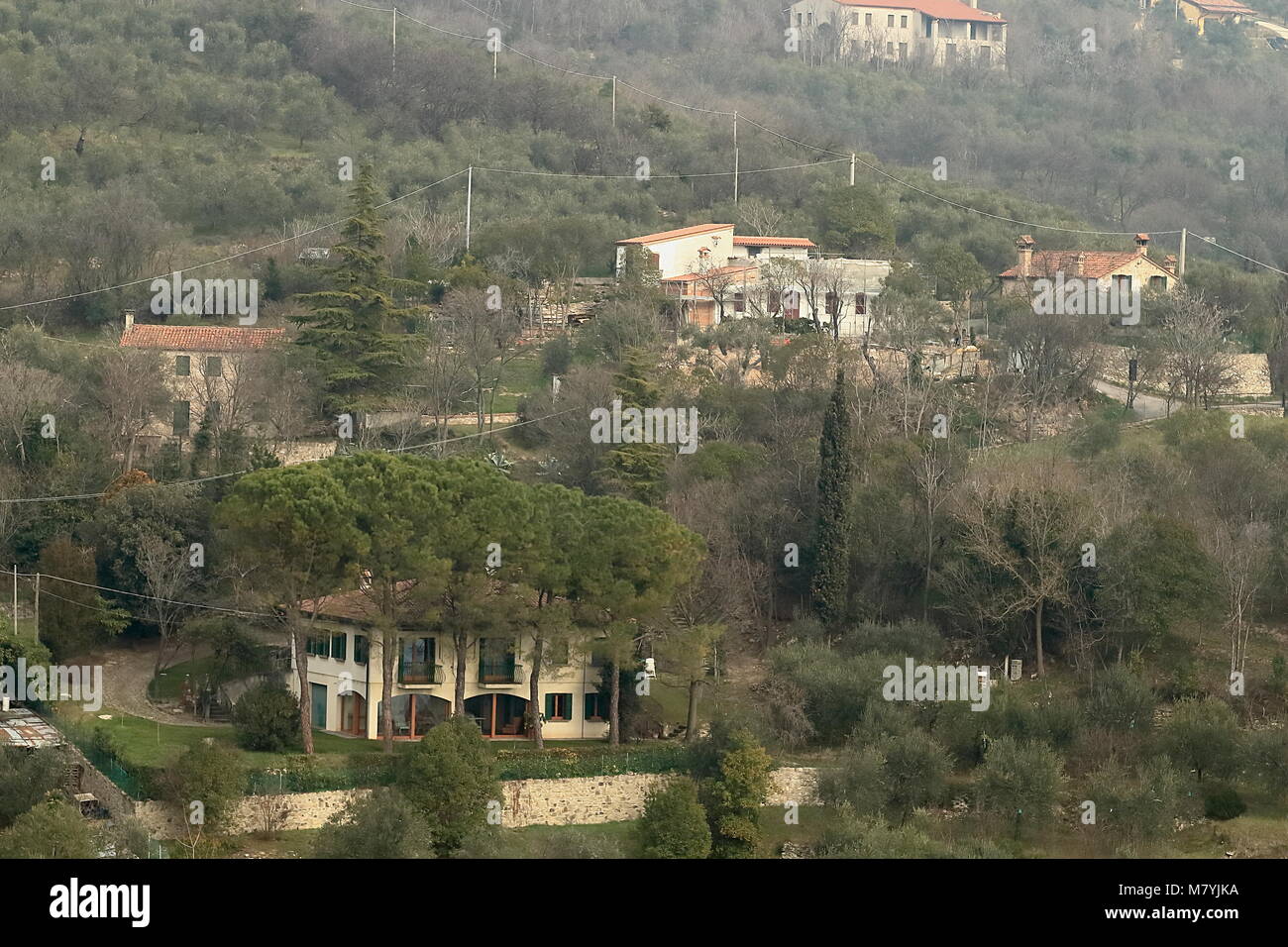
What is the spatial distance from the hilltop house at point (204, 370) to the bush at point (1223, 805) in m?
18.9

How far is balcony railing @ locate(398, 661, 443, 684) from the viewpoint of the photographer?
97.9ft

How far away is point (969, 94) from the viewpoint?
8281 centimetres

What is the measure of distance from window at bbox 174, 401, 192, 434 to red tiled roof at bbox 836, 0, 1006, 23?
176 feet

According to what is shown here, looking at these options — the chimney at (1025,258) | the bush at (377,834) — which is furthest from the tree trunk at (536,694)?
the chimney at (1025,258)

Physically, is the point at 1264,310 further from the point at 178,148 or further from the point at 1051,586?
the point at 178,148

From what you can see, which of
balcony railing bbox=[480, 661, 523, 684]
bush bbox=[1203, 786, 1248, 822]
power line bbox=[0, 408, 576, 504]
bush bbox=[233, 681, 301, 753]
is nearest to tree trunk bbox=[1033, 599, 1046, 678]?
bush bbox=[1203, 786, 1248, 822]

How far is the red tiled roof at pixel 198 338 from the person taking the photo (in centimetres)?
3978

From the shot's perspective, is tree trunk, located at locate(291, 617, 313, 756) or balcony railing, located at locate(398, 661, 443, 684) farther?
balcony railing, located at locate(398, 661, 443, 684)

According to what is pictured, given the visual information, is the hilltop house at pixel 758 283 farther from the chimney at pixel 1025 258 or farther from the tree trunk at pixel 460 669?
the tree trunk at pixel 460 669

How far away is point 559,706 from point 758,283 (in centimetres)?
1768

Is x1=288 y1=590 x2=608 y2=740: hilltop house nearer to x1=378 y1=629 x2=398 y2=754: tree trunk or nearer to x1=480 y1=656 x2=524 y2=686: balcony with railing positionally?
x1=480 y1=656 x2=524 y2=686: balcony with railing

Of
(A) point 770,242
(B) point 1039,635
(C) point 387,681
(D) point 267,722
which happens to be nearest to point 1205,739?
(B) point 1039,635

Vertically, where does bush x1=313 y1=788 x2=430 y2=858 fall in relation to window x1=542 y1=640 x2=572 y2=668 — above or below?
below

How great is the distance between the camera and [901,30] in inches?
3430
